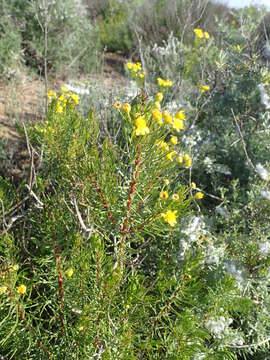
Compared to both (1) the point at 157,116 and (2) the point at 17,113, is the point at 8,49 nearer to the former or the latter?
(2) the point at 17,113

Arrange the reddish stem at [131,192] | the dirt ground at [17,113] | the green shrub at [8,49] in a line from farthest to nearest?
the green shrub at [8,49]
the dirt ground at [17,113]
the reddish stem at [131,192]

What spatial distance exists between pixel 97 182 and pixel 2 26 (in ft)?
14.5

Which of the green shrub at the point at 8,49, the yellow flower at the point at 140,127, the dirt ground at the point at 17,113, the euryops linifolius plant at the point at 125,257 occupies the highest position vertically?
the yellow flower at the point at 140,127

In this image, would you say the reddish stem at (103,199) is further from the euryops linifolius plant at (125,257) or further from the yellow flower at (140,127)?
the yellow flower at (140,127)

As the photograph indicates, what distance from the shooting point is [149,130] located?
1.05m

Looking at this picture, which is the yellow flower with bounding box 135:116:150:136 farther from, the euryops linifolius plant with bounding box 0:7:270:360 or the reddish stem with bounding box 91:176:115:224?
the reddish stem with bounding box 91:176:115:224

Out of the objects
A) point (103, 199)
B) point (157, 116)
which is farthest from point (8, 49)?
point (157, 116)

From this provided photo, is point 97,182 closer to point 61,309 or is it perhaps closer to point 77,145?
point 77,145

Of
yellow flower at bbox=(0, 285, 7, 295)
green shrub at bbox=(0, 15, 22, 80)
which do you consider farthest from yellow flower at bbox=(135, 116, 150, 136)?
green shrub at bbox=(0, 15, 22, 80)

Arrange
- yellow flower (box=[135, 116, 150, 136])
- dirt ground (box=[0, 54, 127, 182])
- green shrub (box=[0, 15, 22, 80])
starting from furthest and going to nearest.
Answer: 1. green shrub (box=[0, 15, 22, 80])
2. dirt ground (box=[0, 54, 127, 182])
3. yellow flower (box=[135, 116, 150, 136])

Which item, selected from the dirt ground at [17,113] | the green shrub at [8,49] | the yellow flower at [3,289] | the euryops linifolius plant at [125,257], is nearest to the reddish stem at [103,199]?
the euryops linifolius plant at [125,257]

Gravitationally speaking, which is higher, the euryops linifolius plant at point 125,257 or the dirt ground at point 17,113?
the euryops linifolius plant at point 125,257

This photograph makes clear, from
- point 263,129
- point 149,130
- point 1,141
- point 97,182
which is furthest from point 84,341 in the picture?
point 1,141

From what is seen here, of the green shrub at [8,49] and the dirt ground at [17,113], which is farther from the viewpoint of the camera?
the green shrub at [8,49]
